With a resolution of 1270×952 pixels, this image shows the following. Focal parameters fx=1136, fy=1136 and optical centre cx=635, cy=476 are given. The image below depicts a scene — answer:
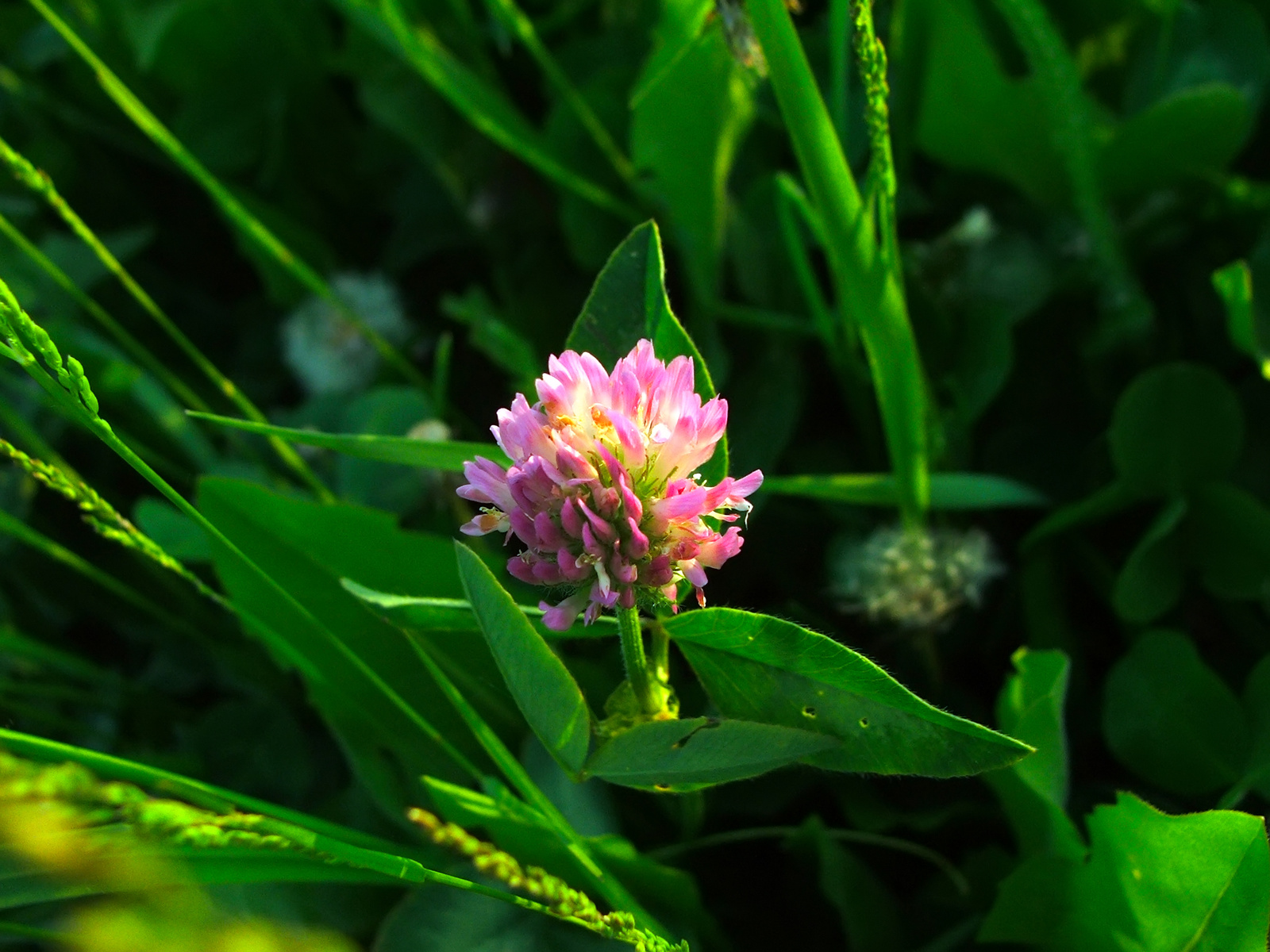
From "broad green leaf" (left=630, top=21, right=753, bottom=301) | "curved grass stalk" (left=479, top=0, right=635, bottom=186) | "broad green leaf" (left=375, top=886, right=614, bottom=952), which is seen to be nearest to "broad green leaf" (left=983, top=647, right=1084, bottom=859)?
"broad green leaf" (left=375, top=886, right=614, bottom=952)

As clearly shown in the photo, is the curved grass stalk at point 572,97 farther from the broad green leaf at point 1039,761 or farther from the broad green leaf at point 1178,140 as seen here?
the broad green leaf at point 1039,761

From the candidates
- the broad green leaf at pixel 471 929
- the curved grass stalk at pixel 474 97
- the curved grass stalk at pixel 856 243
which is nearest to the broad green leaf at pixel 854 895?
the broad green leaf at pixel 471 929

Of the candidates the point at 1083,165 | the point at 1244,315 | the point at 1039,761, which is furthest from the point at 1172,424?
the point at 1039,761

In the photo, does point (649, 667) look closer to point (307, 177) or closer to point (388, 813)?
point (388, 813)

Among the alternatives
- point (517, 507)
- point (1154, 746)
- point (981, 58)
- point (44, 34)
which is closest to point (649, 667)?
point (517, 507)

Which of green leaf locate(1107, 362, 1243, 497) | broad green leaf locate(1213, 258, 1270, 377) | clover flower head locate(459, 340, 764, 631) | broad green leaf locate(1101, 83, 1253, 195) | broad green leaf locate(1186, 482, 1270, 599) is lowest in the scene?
clover flower head locate(459, 340, 764, 631)

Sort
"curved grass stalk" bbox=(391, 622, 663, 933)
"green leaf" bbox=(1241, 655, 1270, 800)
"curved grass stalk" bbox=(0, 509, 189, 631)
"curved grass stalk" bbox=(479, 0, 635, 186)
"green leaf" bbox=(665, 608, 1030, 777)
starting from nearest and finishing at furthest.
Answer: "green leaf" bbox=(665, 608, 1030, 777) < "curved grass stalk" bbox=(391, 622, 663, 933) < "green leaf" bbox=(1241, 655, 1270, 800) < "curved grass stalk" bbox=(0, 509, 189, 631) < "curved grass stalk" bbox=(479, 0, 635, 186)

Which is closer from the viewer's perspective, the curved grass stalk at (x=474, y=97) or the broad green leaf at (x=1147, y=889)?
the broad green leaf at (x=1147, y=889)

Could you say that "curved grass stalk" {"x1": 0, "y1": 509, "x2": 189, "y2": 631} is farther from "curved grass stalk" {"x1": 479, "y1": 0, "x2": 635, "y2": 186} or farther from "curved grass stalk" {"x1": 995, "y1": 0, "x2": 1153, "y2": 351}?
"curved grass stalk" {"x1": 995, "y1": 0, "x2": 1153, "y2": 351}
